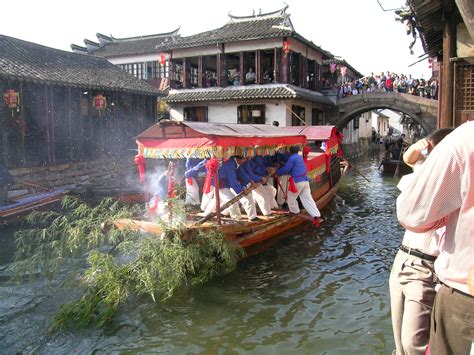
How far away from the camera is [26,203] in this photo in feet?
35.2

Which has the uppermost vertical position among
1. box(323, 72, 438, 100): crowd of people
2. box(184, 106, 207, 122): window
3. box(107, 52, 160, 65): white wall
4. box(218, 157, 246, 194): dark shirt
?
box(107, 52, 160, 65): white wall

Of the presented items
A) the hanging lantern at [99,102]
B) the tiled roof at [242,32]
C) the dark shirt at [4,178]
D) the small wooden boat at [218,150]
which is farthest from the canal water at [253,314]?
the tiled roof at [242,32]

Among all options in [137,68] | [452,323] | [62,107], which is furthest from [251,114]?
[452,323]

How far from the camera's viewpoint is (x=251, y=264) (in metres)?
7.94

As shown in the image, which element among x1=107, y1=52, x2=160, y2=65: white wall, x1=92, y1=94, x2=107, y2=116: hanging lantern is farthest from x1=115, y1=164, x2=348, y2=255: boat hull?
x1=107, y1=52, x2=160, y2=65: white wall

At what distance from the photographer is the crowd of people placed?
2345 cm

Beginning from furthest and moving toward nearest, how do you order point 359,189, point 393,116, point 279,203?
point 393,116 < point 359,189 < point 279,203

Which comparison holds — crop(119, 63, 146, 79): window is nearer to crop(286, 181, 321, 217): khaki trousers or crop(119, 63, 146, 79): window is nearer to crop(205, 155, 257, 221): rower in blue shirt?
crop(286, 181, 321, 217): khaki trousers

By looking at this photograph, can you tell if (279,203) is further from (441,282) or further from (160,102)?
(160,102)

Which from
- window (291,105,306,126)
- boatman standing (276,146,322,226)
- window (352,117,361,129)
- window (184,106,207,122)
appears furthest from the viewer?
window (352,117,361,129)

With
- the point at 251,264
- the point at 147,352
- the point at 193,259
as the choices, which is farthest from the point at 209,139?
the point at 147,352

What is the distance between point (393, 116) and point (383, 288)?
51.1m

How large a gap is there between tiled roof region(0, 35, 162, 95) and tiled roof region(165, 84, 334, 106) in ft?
12.4

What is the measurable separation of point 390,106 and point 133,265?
799 inches
